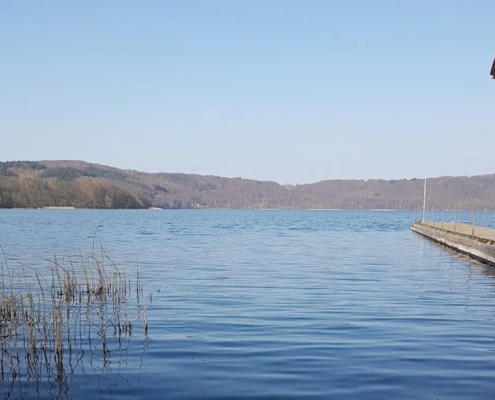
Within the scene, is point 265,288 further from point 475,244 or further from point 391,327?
point 475,244

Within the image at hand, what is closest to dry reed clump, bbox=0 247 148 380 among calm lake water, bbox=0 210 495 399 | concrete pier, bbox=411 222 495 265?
calm lake water, bbox=0 210 495 399

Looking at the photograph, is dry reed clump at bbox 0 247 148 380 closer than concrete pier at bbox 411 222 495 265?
Yes

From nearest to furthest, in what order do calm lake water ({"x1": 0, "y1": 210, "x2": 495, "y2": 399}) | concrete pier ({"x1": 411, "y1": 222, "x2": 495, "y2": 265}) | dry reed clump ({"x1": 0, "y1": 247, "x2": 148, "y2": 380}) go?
calm lake water ({"x1": 0, "y1": 210, "x2": 495, "y2": 399}) → dry reed clump ({"x1": 0, "y1": 247, "x2": 148, "y2": 380}) → concrete pier ({"x1": 411, "y1": 222, "x2": 495, "y2": 265})

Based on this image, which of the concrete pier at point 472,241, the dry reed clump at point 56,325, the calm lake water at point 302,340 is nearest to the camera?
the calm lake water at point 302,340

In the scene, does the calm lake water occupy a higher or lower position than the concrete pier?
lower

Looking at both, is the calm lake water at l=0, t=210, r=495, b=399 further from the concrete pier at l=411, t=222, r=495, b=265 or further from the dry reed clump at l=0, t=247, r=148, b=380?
the concrete pier at l=411, t=222, r=495, b=265

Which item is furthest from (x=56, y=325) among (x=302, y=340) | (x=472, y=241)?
(x=472, y=241)

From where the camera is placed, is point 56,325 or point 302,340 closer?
point 56,325

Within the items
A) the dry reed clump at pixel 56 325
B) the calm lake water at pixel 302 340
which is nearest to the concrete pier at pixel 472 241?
the calm lake water at pixel 302 340

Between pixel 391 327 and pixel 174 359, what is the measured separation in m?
5.62

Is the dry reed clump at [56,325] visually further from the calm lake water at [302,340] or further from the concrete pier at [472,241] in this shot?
Result: the concrete pier at [472,241]

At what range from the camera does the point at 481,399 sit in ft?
29.8

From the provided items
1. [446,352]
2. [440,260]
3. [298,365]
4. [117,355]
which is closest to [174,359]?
[117,355]

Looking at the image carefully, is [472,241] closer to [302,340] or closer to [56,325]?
[302,340]
